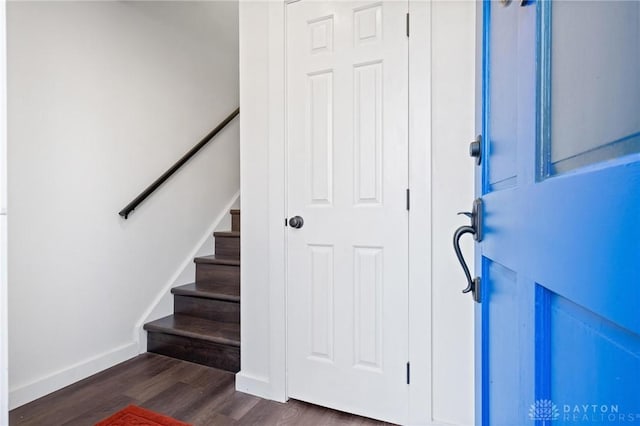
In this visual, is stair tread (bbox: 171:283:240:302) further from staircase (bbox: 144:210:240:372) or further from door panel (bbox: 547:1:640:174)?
door panel (bbox: 547:1:640:174)

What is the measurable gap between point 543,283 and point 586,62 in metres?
0.27

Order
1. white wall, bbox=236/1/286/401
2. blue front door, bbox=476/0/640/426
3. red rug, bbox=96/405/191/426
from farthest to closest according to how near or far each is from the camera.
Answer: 1. white wall, bbox=236/1/286/401
2. red rug, bbox=96/405/191/426
3. blue front door, bbox=476/0/640/426

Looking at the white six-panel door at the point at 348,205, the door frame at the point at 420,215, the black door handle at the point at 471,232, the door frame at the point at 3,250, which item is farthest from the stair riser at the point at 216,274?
the black door handle at the point at 471,232

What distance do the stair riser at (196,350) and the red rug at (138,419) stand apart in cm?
51

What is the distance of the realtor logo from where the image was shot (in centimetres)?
46

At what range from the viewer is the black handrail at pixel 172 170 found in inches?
89.4

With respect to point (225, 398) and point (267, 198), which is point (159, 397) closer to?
point (225, 398)

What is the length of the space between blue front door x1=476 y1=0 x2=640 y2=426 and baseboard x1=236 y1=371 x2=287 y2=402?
1.36m

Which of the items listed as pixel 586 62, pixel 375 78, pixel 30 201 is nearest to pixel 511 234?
pixel 586 62

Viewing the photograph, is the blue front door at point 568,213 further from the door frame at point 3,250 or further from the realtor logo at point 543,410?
the door frame at point 3,250

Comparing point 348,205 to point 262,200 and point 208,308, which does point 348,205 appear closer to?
point 262,200

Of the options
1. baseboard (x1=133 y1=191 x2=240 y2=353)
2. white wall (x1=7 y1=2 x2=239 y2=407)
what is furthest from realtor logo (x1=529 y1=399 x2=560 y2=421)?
baseboard (x1=133 y1=191 x2=240 y2=353)

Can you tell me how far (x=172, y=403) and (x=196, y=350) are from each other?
1.51ft

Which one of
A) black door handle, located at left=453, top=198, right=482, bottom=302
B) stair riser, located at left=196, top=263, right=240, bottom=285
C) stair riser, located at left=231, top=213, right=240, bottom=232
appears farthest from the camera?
stair riser, located at left=231, top=213, right=240, bottom=232
